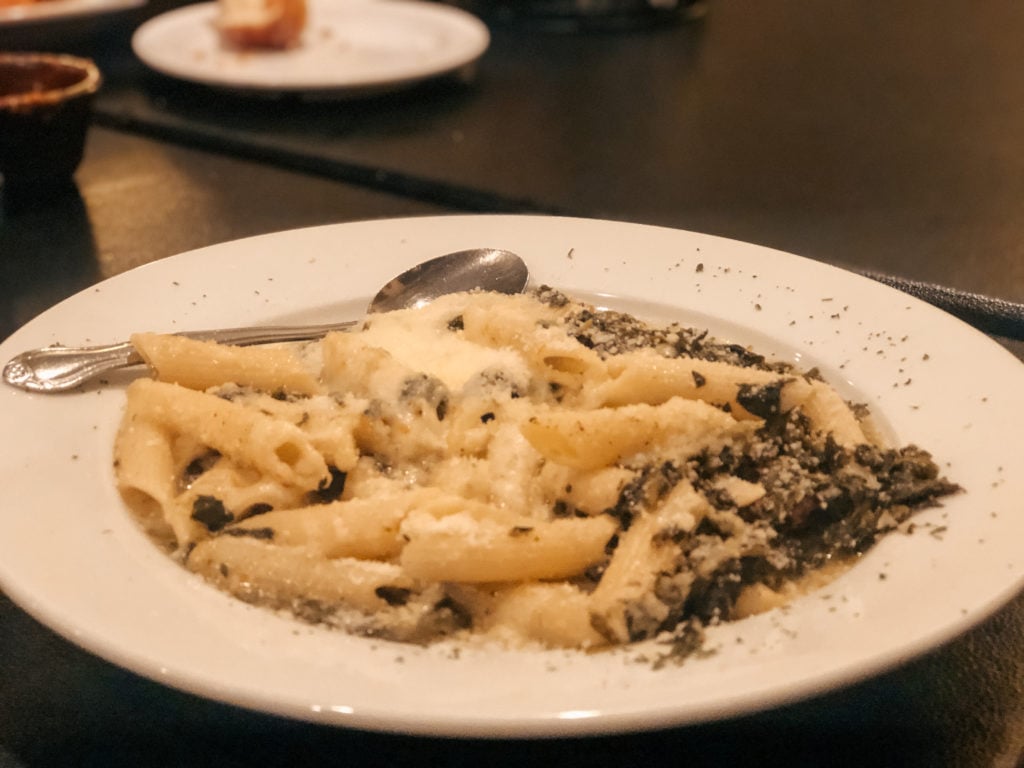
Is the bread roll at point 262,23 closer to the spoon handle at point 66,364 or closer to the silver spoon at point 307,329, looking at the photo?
the silver spoon at point 307,329

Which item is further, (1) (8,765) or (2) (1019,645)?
(2) (1019,645)

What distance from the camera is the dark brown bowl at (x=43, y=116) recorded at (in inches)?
98.3

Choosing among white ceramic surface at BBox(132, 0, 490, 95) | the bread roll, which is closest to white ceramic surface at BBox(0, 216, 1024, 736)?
white ceramic surface at BBox(132, 0, 490, 95)

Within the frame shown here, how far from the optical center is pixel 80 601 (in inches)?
39.4

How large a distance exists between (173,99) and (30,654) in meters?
2.69

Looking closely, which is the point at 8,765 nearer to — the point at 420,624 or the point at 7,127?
the point at 420,624

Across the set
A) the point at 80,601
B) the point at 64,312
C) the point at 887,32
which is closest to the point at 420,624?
the point at 80,601

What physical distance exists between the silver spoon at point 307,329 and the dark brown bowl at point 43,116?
120cm

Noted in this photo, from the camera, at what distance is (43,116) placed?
99.1 inches

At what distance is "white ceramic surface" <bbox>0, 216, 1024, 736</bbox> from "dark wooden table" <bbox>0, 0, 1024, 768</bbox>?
0.12 metres

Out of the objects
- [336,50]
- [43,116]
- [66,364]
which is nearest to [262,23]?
[336,50]

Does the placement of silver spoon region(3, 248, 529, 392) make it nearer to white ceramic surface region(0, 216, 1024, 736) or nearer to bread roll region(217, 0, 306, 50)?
white ceramic surface region(0, 216, 1024, 736)

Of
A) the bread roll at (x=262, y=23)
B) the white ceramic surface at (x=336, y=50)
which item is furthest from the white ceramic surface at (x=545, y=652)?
the bread roll at (x=262, y=23)

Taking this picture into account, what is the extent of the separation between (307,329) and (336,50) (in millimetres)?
2200
